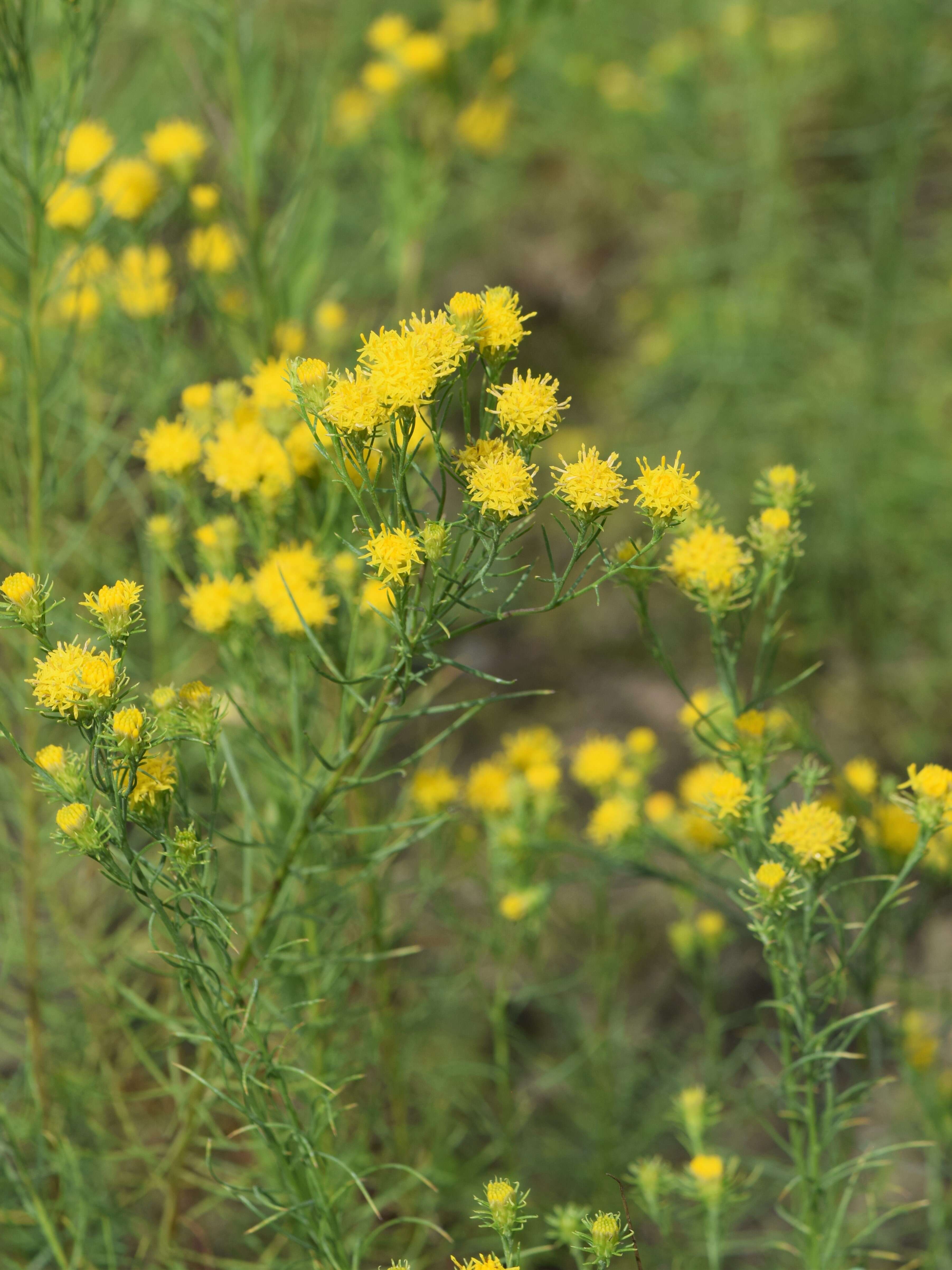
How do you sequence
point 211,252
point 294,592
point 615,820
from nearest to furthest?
point 294,592 → point 615,820 → point 211,252

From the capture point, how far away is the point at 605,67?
3420mm

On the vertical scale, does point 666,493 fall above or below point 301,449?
below

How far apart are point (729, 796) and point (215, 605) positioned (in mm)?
582

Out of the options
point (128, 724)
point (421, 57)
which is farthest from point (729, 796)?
point (421, 57)

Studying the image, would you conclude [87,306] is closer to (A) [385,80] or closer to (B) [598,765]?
(A) [385,80]

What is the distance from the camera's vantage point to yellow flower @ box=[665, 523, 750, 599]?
106 centimetres

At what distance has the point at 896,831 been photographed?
4.25 feet

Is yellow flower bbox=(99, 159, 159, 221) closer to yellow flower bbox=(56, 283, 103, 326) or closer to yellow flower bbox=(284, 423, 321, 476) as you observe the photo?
yellow flower bbox=(56, 283, 103, 326)

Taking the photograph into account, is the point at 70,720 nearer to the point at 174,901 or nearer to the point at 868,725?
the point at 174,901

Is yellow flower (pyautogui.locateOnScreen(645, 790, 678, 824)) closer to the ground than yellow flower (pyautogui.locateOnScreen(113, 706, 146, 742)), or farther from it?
closer to the ground

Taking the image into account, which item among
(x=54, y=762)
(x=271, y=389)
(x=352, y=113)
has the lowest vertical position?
(x=54, y=762)

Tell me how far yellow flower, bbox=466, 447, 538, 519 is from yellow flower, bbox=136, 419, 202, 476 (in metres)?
0.51

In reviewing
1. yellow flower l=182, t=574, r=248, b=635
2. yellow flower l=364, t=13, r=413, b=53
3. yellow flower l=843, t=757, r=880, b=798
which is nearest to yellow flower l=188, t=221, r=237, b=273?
yellow flower l=364, t=13, r=413, b=53

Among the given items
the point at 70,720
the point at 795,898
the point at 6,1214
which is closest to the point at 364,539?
the point at 70,720
